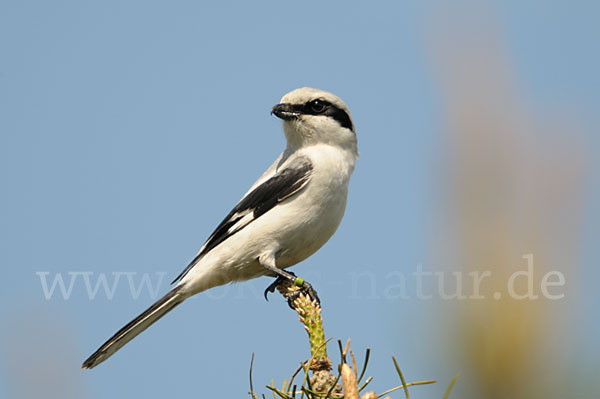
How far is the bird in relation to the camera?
3787 millimetres

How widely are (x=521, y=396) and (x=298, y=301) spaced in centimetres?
137

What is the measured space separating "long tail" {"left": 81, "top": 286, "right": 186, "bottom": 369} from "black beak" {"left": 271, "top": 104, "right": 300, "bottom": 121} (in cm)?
121

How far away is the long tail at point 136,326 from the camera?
136 inches

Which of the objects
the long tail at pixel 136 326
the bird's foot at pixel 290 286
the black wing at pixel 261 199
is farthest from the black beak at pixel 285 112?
the long tail at pixel 136 326

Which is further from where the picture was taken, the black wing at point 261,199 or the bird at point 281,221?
the black wing at point 261,199

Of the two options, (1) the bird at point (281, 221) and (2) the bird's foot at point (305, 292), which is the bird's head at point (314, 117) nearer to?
(1) the bird at point (281, 221)

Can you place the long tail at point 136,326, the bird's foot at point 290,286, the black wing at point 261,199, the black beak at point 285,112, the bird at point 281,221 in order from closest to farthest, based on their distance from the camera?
the bird's foot at point 290,286 < the long tail at point 136,326 < the bird at point 281,221 < the black wing at point 261,199 < the black beak at point 285,112

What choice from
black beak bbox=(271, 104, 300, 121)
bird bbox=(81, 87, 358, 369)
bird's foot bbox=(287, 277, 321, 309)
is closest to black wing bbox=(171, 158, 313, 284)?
bird bbox=(81, 87, 358, 369)

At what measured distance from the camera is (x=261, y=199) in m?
4.00

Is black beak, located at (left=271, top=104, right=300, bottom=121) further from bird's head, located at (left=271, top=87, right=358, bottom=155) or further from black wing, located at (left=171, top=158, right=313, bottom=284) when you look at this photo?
black wing, located at (left=171, top=158, right=313, bottom=284)

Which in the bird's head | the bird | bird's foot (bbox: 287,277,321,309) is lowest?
bird's foot (bbox: 287,277,321,309)

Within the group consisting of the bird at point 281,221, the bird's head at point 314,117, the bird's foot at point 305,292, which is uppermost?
the bird's head at point 314,117

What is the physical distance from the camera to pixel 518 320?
90 cm

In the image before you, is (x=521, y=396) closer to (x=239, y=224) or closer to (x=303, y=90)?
(x=239, y=224)
